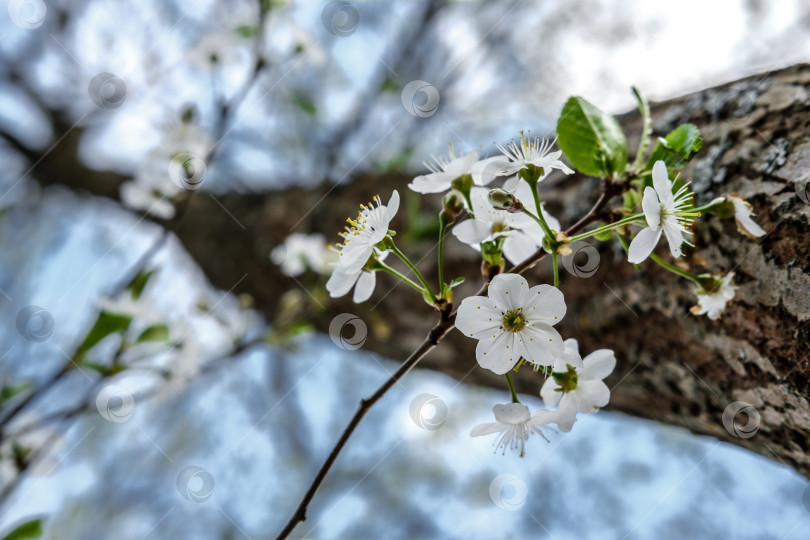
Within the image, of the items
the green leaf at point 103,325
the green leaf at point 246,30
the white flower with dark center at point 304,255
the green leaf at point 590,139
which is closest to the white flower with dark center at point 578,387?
the green leaf at point 590,139

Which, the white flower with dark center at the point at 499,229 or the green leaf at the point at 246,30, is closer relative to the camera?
the white flower with dark center at the point at 499,229

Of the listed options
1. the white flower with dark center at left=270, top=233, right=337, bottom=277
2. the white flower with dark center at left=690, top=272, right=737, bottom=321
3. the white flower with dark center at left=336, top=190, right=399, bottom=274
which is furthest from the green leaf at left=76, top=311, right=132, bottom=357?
the white flower with dark center at left=690, top=272, right=737, bottom=321

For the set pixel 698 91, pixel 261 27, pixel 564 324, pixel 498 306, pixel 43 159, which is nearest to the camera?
pixel 498 306

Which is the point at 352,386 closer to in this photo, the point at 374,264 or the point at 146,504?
the point at 146,504

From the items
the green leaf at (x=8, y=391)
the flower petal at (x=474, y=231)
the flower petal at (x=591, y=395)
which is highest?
the flower petal at (x=474, y=231)

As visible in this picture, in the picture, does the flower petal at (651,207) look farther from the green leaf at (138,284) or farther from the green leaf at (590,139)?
the green leaf at (138,284)

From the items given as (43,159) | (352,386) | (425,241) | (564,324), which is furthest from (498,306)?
(43,159)

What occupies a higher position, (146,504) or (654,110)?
(654,110)
